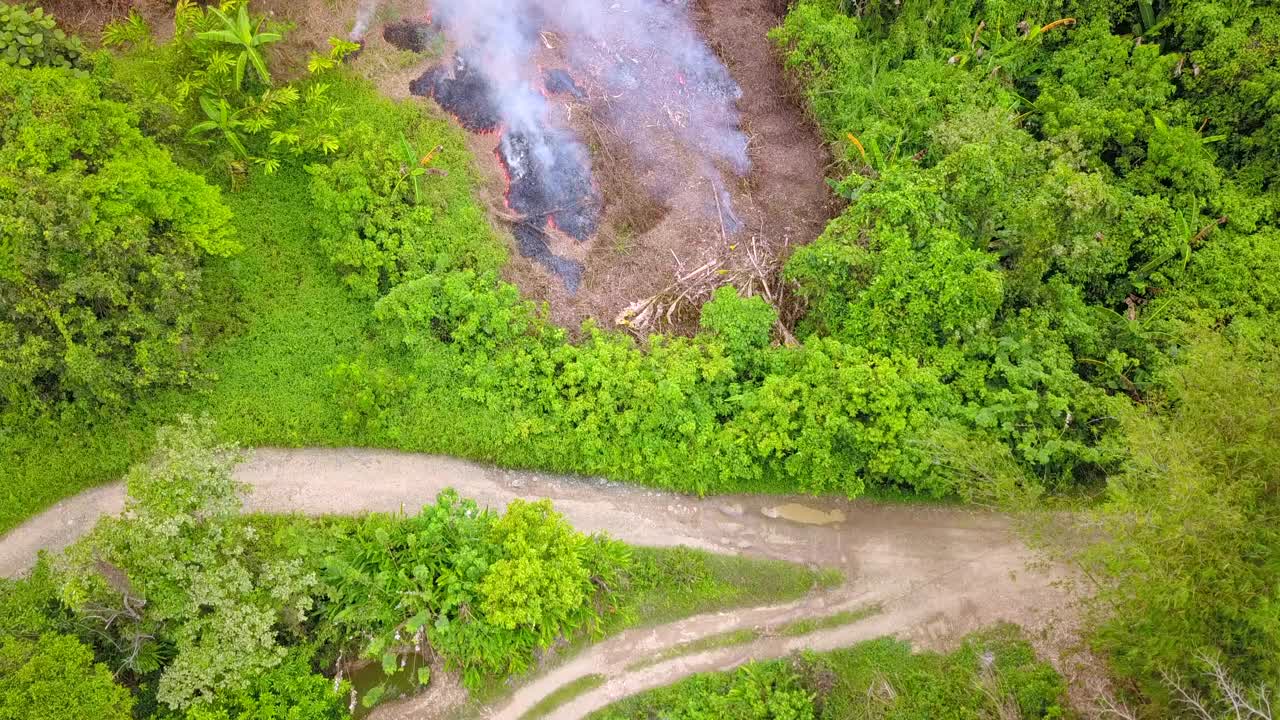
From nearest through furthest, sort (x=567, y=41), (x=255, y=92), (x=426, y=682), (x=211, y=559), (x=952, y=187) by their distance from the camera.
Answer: (x=211, y=559) < (x=426, y=682) < (x=952, y=187) < (x=255, y=92) < (x=567, y=41)

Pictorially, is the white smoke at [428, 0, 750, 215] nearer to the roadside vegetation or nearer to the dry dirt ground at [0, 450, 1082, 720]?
the roadside vegetation

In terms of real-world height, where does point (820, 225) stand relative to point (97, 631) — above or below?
above

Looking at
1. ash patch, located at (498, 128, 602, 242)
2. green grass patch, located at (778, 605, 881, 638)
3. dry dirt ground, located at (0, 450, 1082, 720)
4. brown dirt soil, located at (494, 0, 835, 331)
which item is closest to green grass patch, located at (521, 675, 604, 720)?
dry dirt ground, located at (0, 450, 1082, 720)

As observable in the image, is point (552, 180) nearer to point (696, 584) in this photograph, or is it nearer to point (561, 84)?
point (561, 84)

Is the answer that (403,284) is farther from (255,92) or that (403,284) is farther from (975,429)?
(975,429)

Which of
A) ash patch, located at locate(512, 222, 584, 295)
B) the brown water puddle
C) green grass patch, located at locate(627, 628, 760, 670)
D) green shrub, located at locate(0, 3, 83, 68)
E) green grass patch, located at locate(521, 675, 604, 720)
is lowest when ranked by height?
green grass patch, located at locate(521, 675, 604, 720)

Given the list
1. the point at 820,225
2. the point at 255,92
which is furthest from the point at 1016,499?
the point at 255,92
